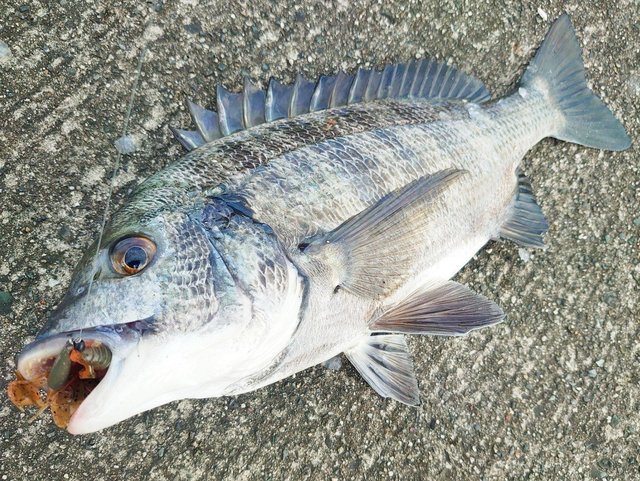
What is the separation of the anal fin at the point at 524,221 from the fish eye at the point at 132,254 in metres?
1.54

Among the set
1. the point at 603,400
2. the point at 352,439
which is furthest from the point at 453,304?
the point at 603,400

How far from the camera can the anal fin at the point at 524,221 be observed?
7.37ft

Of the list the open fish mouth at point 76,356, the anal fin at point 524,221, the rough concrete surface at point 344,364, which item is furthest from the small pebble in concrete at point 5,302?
the anal fin at point 524,221

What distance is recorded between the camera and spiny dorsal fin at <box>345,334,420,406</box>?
2.02m

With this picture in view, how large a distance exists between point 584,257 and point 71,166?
238 centimetres

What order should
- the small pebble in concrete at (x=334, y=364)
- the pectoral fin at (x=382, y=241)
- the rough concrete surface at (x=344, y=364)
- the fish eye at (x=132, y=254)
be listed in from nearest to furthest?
the fish eye at (x=132, y=254) → the pectoral fin at (x=382, y=241) → the rough concrete surface at (x=344, y=364) → the small pebble in concrete at (x=334, y=364)

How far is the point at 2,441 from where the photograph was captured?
1.85 meters

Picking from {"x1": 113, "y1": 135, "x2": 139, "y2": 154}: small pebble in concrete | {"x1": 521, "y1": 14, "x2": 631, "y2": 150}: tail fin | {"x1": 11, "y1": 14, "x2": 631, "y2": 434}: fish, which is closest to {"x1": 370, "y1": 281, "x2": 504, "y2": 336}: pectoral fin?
{"x1": 11, "y1": 14, "x2": 631, "y2": 434}: fish

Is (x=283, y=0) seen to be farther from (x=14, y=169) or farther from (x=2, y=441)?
(x=2, y=441)

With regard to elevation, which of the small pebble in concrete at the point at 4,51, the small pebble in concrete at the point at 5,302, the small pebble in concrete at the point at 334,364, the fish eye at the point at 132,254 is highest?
the small pebble in concrete at the point at 4,51

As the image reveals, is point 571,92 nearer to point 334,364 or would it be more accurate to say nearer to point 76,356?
point 334,364

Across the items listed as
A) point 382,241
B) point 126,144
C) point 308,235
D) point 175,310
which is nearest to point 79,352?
point 175,310

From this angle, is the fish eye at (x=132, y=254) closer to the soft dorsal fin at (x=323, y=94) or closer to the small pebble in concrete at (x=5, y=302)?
the soft dorsal fin at (x=323, y=94)

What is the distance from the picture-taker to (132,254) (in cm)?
129
